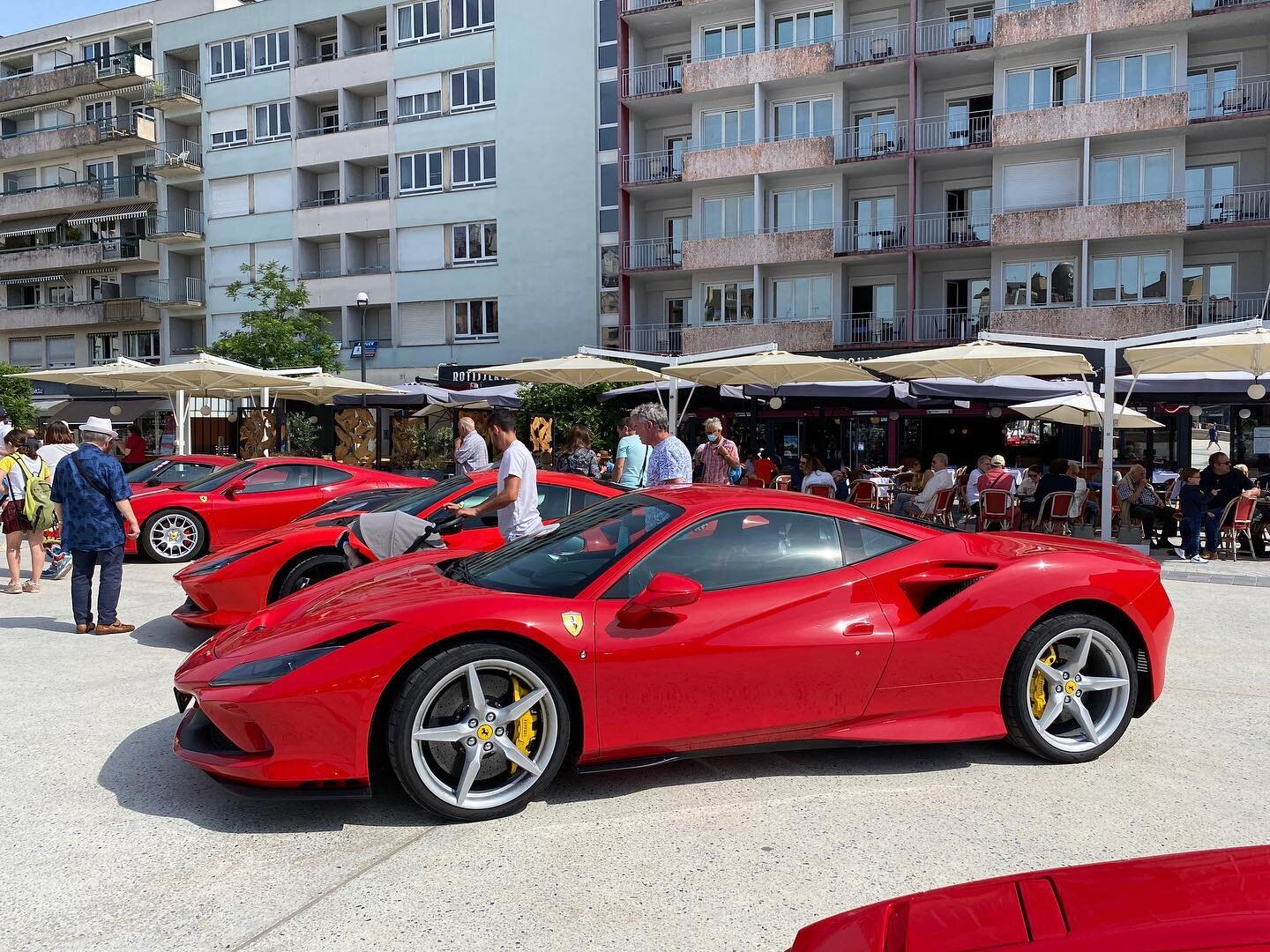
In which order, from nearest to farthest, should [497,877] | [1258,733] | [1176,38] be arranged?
1. [497,877]
2. [1258,733]
3. [1176,38]

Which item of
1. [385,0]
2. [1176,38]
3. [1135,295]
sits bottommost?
[1135,295]

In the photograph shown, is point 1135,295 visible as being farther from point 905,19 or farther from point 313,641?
point 313,641

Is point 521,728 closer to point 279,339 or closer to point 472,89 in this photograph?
point 279,339

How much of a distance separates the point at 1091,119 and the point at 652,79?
1455 centimetres

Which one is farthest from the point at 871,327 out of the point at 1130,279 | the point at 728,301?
the point at 1130,279

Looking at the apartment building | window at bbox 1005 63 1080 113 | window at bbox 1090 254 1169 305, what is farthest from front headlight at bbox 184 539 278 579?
window at bbox 1005 63 1080 113

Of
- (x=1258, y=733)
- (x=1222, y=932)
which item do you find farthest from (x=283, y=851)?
(x=1258, y=733)

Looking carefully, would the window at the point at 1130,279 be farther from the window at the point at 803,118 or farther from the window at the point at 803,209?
the window at the point at 803,118

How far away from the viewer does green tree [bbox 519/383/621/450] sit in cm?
2611

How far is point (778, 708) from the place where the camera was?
4.12 meters

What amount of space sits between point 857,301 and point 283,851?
102 ft

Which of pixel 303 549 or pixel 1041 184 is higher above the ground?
pixel 1041 184

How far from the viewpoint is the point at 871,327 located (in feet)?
104

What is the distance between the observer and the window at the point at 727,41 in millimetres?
33062
